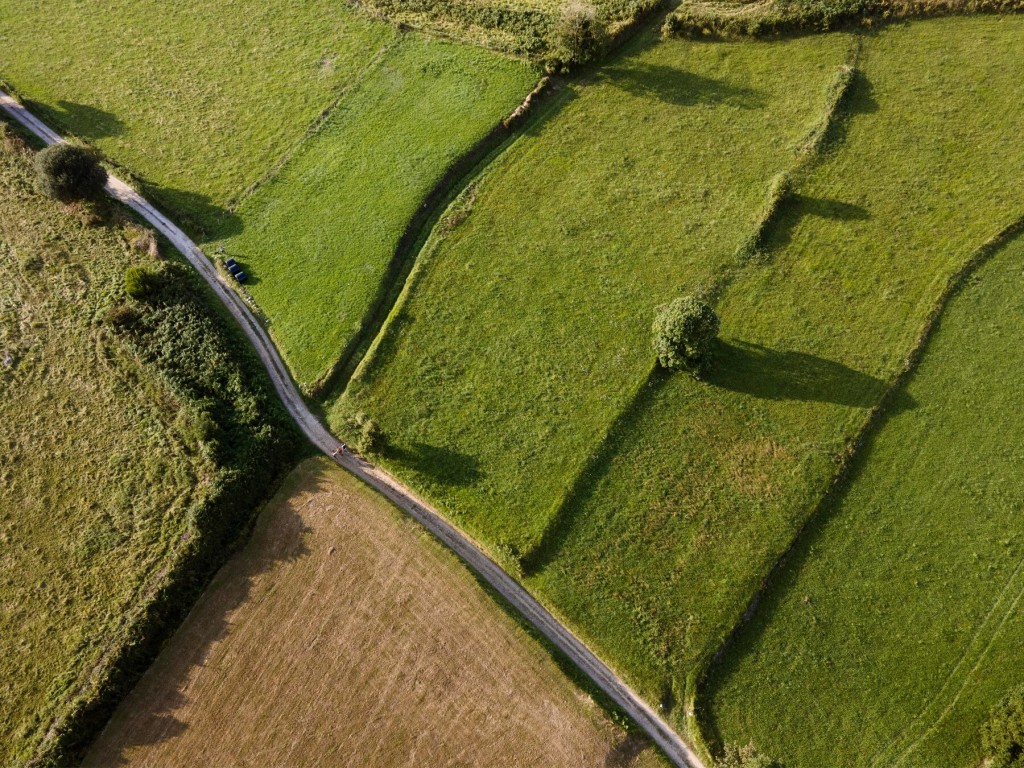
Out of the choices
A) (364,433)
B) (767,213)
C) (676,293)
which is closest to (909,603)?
(676,293)

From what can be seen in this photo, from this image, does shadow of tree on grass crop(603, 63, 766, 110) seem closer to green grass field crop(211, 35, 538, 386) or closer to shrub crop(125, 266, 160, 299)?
green grass field crop(211, 35, 538, 386)

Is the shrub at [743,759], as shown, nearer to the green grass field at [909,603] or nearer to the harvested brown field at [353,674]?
the green grass field at [909,603]

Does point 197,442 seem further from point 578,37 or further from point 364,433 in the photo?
point 578,37

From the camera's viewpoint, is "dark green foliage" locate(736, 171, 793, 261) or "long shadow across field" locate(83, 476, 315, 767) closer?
"long shadow across field" locate(83, 476, 315, 767)

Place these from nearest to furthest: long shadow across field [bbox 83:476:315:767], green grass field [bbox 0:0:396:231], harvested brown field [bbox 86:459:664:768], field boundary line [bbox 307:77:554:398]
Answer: harvested brown field [bbox 86:459:664:768] → long shadow across field [bbox 83:476:315:767] → field boundary line [bbox 307:77:554:398] → green grass field [bbox 0:0:396:231]

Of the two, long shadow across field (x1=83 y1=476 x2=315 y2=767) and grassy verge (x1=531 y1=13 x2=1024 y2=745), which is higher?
grassy verge (x1=531 y1=13 x2=1024 y2=745)

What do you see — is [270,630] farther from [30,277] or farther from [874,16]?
[874,16]

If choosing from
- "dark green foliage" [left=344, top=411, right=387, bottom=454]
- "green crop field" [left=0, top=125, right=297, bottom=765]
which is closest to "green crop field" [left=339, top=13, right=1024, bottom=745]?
"dark green foliage" [left=344, top=411, right=387, bottom=454]
